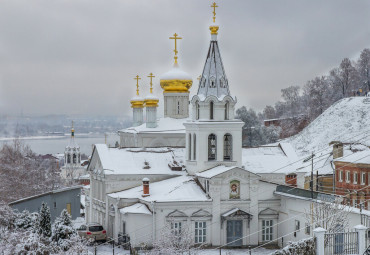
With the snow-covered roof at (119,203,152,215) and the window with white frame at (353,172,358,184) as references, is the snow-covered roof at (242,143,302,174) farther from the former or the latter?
the snow-covered roof at (119,203,152,215)

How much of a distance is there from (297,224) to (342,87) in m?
56.2

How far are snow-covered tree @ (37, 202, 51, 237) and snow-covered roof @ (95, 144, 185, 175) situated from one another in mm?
7933

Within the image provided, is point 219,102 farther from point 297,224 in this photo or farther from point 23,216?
point 23,216

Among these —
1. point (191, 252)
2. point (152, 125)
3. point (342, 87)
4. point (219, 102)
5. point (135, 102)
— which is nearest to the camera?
point (191, 252)

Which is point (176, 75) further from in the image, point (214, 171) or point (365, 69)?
point (365, 69)

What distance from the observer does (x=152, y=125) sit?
46719 millimetres

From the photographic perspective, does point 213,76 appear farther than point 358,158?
No

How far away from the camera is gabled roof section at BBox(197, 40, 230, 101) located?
37250mm

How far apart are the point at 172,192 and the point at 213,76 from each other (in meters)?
6.65

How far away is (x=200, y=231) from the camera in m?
34.3

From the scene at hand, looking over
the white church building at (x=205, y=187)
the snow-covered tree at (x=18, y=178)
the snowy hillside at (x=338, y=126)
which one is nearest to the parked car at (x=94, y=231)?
the white church building at (x=205, y=187)

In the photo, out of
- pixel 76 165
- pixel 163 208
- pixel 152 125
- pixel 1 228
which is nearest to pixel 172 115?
pixel 152 125

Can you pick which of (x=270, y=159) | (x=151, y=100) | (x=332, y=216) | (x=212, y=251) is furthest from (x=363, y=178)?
(x=332, y=216)

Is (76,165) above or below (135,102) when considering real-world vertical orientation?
below
